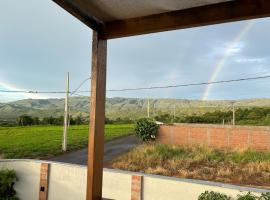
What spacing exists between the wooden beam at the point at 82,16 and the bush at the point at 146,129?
1355 cm

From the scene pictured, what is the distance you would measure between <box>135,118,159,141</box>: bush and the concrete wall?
8.36 m

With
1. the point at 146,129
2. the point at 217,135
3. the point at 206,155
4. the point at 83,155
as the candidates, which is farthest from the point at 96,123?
the point at 83,155

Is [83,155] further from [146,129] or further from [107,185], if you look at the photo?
[107,185]

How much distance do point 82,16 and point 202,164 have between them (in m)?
9.88

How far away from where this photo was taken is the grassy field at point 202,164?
9812 millimetres

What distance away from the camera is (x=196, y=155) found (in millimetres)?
12570

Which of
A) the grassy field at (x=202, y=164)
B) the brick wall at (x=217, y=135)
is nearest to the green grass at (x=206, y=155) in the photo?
the grassy field at (x=202, y=164)

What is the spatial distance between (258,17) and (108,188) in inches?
231

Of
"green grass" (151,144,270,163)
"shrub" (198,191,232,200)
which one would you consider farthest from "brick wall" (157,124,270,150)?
"shrub" (198,191,232,200)

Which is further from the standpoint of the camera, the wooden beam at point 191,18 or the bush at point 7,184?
the bush at point 7,184

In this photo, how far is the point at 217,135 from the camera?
1534 cm

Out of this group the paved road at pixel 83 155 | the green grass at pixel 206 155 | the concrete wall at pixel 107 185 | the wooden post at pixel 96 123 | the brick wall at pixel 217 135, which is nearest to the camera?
the wooden post at pixel 96 123

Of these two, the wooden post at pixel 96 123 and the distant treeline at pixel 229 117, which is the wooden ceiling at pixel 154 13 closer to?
the wooden post at pixel 96 123

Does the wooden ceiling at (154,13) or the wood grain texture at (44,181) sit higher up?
the wooden ceiling at (154,13)
